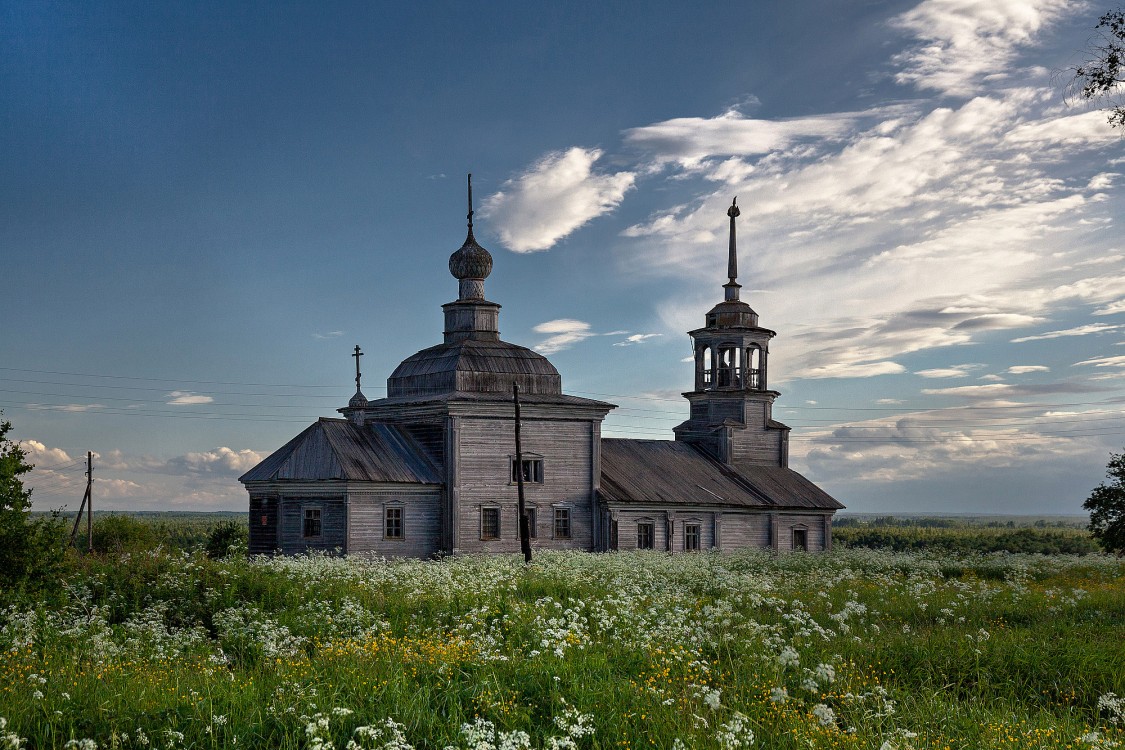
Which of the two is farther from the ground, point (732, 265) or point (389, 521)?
point (732, 265)

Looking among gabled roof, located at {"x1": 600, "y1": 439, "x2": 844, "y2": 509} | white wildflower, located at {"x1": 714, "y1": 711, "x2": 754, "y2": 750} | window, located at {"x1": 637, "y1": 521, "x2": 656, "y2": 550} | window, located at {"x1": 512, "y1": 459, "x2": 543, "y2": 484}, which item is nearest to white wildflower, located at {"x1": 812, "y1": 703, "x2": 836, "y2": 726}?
white wildflower, located at {"x1": 714, "y1": 711, "x2": 754, "y2": 750}

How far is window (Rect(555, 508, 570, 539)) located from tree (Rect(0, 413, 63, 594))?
21.9m

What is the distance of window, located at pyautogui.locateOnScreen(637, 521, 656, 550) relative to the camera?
3941 cm

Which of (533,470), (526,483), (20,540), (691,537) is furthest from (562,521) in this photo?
(20,540)

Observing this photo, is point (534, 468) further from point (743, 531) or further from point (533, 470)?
point (743, 531)

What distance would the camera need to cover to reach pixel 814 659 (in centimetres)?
1303

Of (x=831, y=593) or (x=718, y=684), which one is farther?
(x=831, y=593)

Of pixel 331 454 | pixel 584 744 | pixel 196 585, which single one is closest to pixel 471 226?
pixel 331 454

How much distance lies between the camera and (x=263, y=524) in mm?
34062

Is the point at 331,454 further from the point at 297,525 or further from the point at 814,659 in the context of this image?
the point at 814,659

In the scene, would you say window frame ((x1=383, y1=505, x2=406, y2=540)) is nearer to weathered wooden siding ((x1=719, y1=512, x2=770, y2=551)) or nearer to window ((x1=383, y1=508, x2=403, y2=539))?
window ((x1=383, y1=508, x2=403, y2=539))

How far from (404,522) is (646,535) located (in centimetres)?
1033

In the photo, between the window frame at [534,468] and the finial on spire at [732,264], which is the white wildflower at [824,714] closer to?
the window frame at [534,468]

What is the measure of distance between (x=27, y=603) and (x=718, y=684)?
11824 mm
